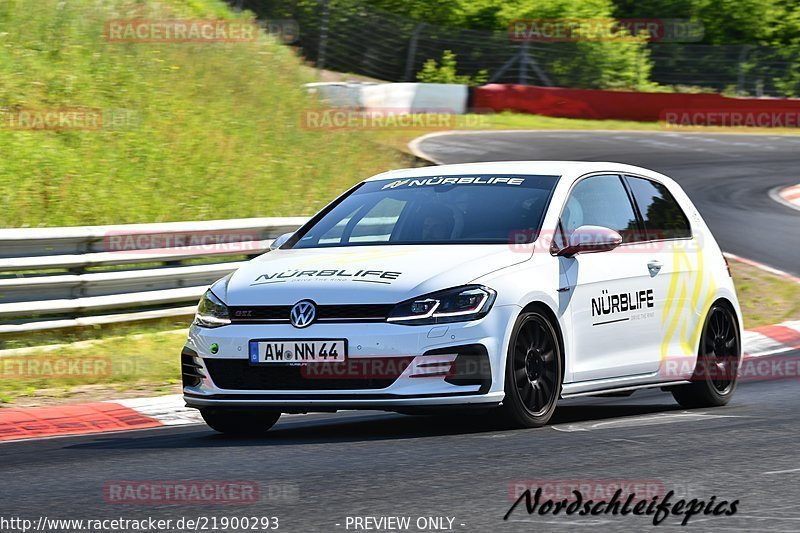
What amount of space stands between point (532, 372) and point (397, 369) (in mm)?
876

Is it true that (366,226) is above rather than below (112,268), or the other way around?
above

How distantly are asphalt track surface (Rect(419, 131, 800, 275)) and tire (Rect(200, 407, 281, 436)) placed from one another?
1082 cm

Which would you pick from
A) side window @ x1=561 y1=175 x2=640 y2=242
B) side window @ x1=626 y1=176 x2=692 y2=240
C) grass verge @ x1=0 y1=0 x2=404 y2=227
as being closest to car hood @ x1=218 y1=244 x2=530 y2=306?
side window @ x1=561 y1=175 x2=640 y2=242

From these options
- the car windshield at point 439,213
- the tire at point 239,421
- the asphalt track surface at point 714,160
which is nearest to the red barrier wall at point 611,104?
the asphalt track surface at point 714,160

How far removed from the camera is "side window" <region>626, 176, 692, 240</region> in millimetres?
9219

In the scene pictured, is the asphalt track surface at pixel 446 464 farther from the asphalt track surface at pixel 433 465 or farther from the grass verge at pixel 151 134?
the grass verge at pixel 151 134

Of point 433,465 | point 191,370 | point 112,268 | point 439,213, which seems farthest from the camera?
point 112,268

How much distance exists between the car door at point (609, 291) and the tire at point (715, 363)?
0.67 m

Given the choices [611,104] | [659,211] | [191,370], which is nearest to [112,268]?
[191,370]

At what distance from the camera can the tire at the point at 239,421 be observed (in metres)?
8.14

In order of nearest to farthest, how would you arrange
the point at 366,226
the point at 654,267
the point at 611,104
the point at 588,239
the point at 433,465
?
the point at 433,465
the point at 588,239
the point at 366,226
the point at 654,267
the point at 611,104

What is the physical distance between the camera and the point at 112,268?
42.6ft

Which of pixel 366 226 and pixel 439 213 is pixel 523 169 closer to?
pixel 439 213

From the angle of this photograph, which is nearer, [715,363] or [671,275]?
[671,275]
